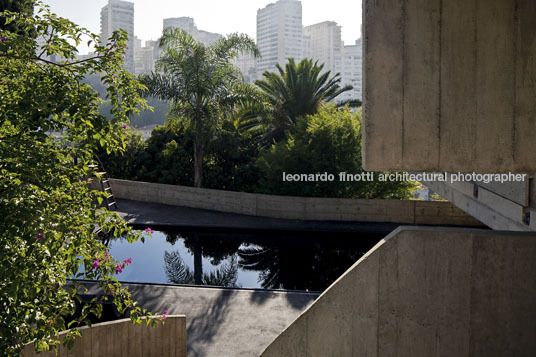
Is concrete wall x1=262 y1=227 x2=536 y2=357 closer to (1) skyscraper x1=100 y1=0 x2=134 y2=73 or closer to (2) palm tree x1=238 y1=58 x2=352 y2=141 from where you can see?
(2) palm tree x1=238 y1=58 x2=352 y2=141

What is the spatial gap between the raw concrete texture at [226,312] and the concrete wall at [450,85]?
4.91 metres

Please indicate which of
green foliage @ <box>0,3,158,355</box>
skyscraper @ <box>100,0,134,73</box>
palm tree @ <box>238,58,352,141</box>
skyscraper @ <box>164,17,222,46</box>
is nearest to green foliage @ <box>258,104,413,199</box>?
palm tree @ <box>238,58,352,141</box>

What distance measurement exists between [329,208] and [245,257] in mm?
4013

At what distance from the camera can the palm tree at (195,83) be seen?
17328 mm

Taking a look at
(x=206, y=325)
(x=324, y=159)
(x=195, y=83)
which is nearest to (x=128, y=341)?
(x=206, y=325)

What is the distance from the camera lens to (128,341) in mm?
5598

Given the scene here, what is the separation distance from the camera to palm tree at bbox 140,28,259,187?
17328 millimetres

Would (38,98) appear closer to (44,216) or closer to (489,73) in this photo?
(44,216)

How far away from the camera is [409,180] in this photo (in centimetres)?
1675

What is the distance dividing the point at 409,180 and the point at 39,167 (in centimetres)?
1503

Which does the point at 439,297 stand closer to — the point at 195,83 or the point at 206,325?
the point at 206,325

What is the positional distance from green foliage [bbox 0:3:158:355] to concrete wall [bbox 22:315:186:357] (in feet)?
6.12

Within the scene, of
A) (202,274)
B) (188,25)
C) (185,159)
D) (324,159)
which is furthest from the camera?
(188,25)

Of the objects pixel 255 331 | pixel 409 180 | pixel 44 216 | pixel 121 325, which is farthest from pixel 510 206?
pixel 409 180
